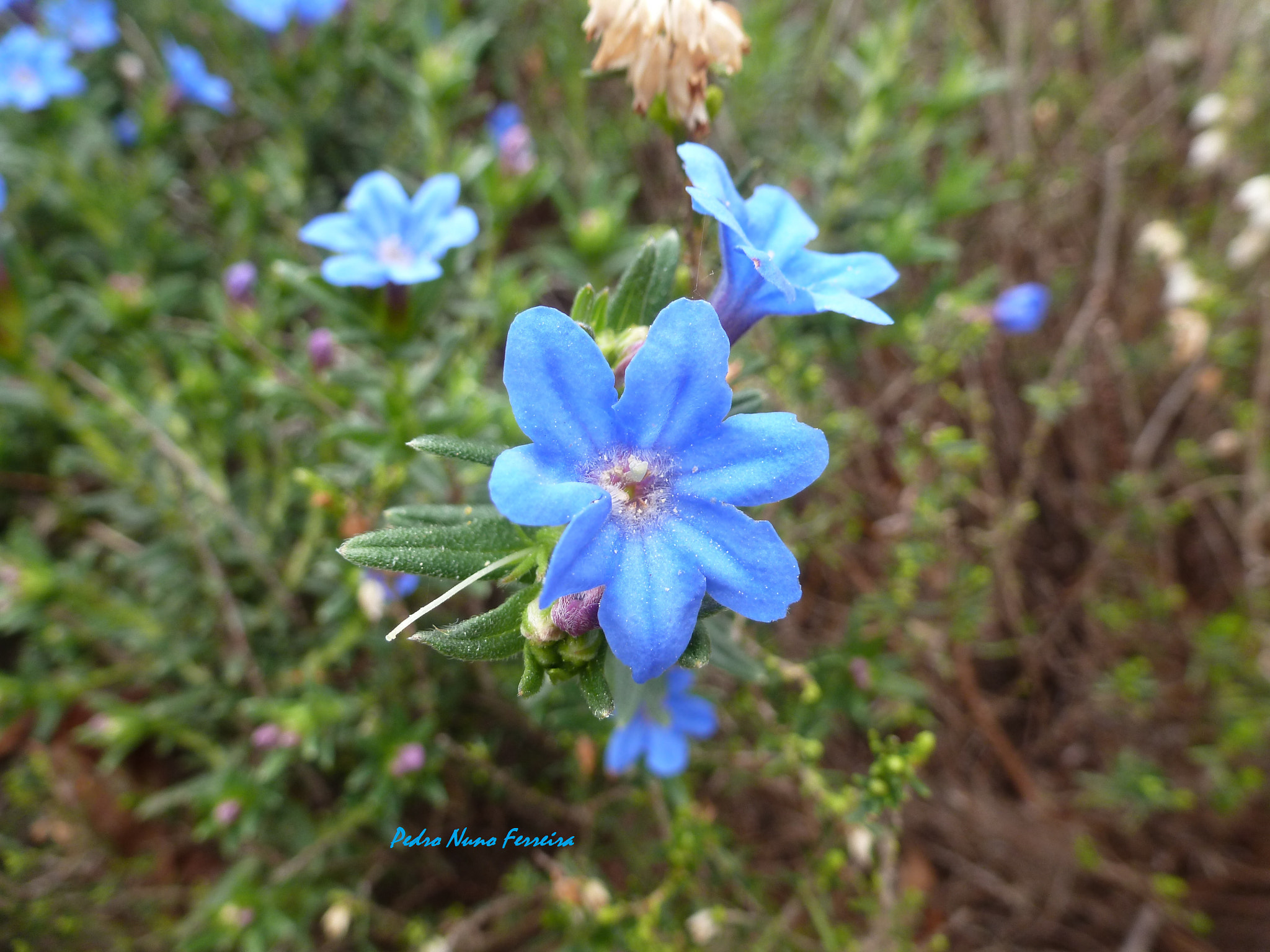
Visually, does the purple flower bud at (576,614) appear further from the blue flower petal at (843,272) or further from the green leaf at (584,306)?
the blue flower petal at (843,272)

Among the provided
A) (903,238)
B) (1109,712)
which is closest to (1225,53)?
(903,238)

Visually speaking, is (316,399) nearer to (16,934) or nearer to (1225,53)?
(16,934)

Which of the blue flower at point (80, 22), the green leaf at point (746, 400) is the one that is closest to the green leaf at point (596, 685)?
the green leaf at point (746, 400)

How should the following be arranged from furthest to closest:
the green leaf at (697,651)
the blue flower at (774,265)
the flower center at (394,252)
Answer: the flower center at (394,252)
the blue flower at (774,265)
the green leaf at (697,651)

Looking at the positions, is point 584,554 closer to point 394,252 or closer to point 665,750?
point 665,750

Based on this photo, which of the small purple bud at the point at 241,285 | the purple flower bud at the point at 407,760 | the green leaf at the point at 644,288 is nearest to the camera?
the green leaf at the point at 644,288

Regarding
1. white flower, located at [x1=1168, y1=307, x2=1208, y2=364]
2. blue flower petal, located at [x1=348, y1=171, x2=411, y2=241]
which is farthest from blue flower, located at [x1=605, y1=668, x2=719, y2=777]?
white flower, located at [x1=1168, y1=307, x2=1208, y2=364]
